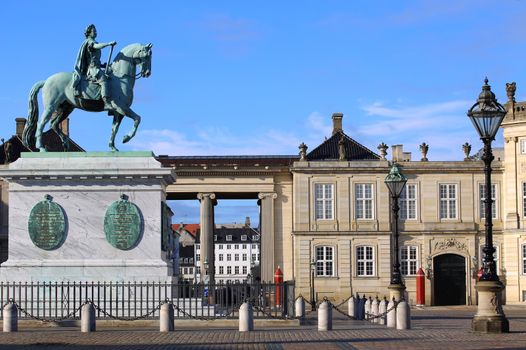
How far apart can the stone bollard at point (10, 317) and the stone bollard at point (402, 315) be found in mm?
10396

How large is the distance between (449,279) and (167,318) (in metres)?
42.5

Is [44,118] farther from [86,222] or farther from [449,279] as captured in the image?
[449,279]

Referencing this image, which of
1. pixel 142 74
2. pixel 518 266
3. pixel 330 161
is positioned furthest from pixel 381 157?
pixel 142 74

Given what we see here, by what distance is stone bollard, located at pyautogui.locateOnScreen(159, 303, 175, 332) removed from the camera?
29000mm

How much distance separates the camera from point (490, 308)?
87.5ft

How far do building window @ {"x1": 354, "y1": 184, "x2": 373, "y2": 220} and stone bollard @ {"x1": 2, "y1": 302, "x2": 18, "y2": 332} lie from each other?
4170 centimetres

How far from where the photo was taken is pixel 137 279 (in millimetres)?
31984

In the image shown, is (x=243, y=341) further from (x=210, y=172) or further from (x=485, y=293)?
(x=210, y=172)

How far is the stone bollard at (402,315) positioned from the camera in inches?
1236

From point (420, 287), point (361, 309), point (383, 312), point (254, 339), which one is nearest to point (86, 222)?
point (254, 339)

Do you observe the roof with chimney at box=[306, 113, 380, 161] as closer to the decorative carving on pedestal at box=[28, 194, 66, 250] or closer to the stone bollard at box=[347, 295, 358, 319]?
the stone bollard at box=[347, 295, 358, 319]

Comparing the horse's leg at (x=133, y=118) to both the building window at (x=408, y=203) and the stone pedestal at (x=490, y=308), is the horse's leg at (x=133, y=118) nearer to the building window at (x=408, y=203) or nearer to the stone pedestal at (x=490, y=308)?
the stone pedestal at (x=490, y=308)

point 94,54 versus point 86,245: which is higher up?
point 94,54

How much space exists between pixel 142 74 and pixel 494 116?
11.5 metres
